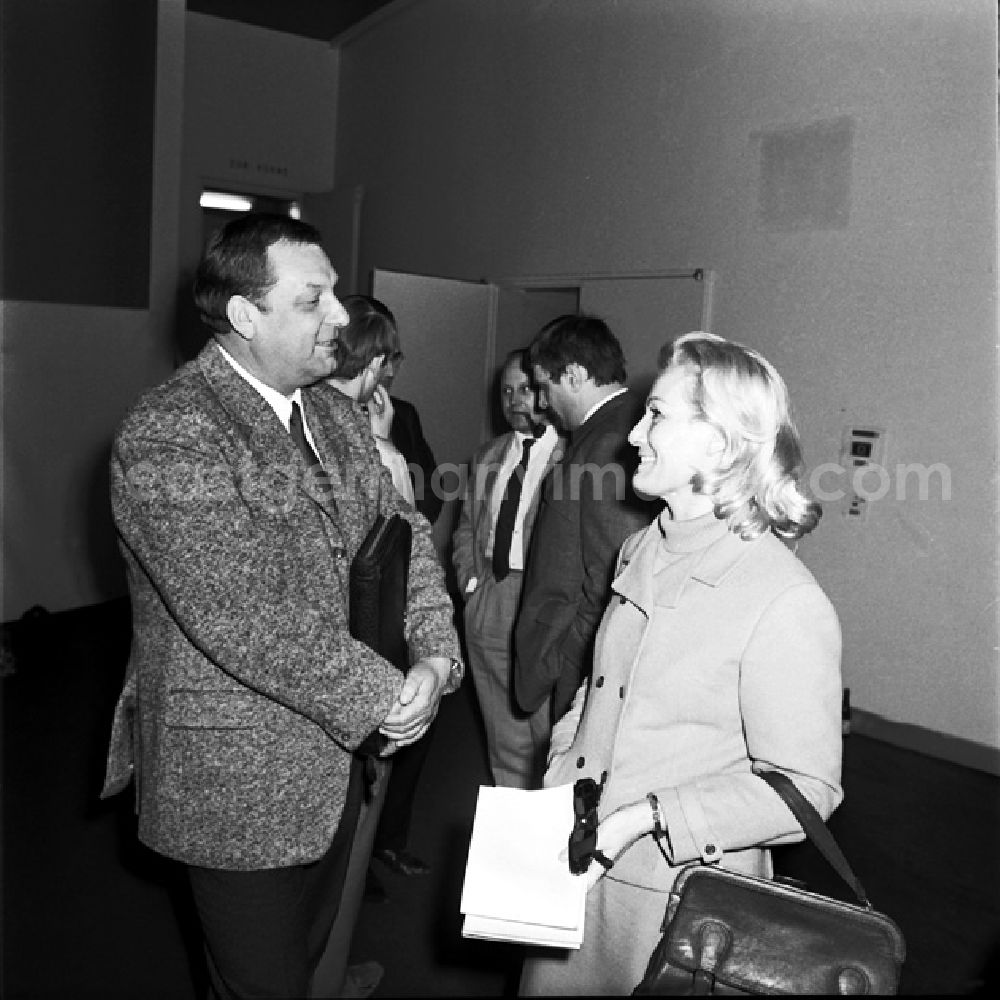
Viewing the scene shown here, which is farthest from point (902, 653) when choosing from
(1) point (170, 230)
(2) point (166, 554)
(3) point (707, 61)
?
(1) point (170, 230)

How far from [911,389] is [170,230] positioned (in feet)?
15.5

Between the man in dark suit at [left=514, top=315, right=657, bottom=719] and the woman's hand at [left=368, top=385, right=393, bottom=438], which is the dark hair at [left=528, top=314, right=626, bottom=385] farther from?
the woman's hand at [left=368, top=385, right=393, bottom=438]

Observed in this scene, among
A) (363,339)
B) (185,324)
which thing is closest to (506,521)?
(363,339)

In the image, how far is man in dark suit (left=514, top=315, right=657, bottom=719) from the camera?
8.86ft

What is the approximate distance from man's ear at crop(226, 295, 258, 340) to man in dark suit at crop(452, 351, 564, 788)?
1585mm

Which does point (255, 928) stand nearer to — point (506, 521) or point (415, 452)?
point (506, 521)

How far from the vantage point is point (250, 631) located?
1.66m

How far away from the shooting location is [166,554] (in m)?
1.66

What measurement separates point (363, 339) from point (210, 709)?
146 cm

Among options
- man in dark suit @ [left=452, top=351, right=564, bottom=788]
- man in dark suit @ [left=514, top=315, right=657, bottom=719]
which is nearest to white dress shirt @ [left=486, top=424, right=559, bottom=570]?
man in dark suit @ [left=452, top=351, right=564, bottom=788]

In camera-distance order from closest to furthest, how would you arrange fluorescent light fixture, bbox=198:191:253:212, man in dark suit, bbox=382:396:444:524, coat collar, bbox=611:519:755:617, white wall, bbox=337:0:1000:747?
coat collar, bbox=611:519:755:617 → man in dark suit, bbox=382:396:444:524 → white wall, bbox=337:0:1000:747 → fluorescent light fixture, bbox=198:191:253:212

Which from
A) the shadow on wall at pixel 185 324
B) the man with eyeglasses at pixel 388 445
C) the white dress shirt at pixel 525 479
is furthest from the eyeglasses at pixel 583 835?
the shadow on wall at pixel 185 324

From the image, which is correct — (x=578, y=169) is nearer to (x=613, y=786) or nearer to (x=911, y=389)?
(x=911, y=389)

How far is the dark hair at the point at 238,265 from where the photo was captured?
6.17 feet
